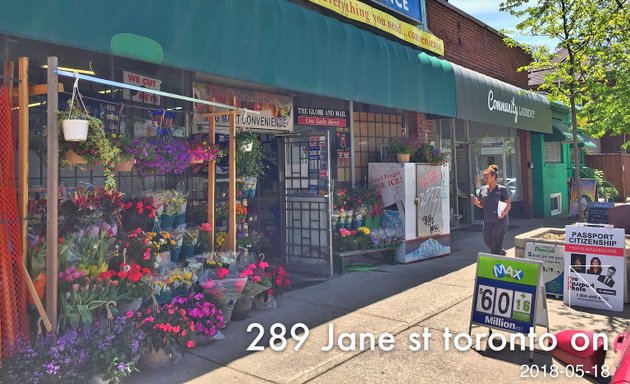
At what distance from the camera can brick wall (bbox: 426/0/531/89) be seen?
11.7 meters

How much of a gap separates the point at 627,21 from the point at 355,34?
482cm

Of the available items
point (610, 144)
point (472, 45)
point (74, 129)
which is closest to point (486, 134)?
point (472, 45)

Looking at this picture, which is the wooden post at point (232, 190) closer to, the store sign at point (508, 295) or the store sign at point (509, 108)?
the store sign at point (508, 295)

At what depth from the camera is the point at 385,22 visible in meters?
9.27

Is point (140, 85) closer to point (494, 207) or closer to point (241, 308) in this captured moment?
point (241, 308)

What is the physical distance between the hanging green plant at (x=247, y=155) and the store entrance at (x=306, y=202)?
1469 millimetres

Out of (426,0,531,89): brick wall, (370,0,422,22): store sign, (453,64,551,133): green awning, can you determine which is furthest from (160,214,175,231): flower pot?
(426,0,531,89): brick wall

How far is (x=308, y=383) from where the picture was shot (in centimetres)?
397

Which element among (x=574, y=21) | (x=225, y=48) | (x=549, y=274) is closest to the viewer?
(x=225, y=48)

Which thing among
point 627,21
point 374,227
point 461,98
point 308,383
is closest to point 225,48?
point 308,383

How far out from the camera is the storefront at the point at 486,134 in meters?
10.7

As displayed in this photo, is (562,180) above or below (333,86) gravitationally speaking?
below

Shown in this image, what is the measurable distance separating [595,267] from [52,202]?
6.01 metres

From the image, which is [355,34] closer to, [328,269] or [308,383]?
[328,269]
